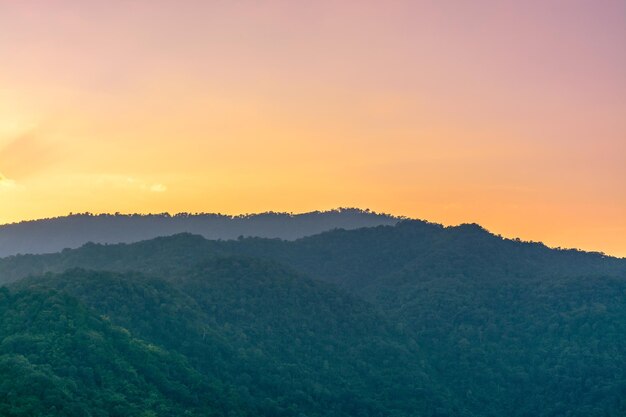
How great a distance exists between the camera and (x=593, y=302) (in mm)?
199875

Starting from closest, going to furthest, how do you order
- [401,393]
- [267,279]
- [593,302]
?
[401,393], [267,279], [593,302]

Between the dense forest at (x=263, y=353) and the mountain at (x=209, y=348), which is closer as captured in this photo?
the mountain at (x=209, y=348)

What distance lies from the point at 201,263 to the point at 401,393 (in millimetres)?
52670

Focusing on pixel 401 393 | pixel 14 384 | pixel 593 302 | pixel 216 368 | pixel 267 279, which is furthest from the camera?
pixel 593 302

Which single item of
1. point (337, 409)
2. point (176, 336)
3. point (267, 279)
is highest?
point (267, 279)

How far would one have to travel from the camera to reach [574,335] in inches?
7564

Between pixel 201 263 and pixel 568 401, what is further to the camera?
pixel 201 263

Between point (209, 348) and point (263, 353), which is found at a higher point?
point (209, 348)

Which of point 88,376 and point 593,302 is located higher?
point 593,302

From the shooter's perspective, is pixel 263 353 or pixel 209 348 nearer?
pixel 209 348

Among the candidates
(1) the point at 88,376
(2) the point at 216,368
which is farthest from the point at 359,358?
(1) the point at 88,376

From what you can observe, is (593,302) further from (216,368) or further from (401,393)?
(216,368)

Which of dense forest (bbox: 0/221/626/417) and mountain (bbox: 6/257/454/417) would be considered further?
dense forest (bbox: 0/221/626/417)

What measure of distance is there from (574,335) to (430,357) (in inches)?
1266
